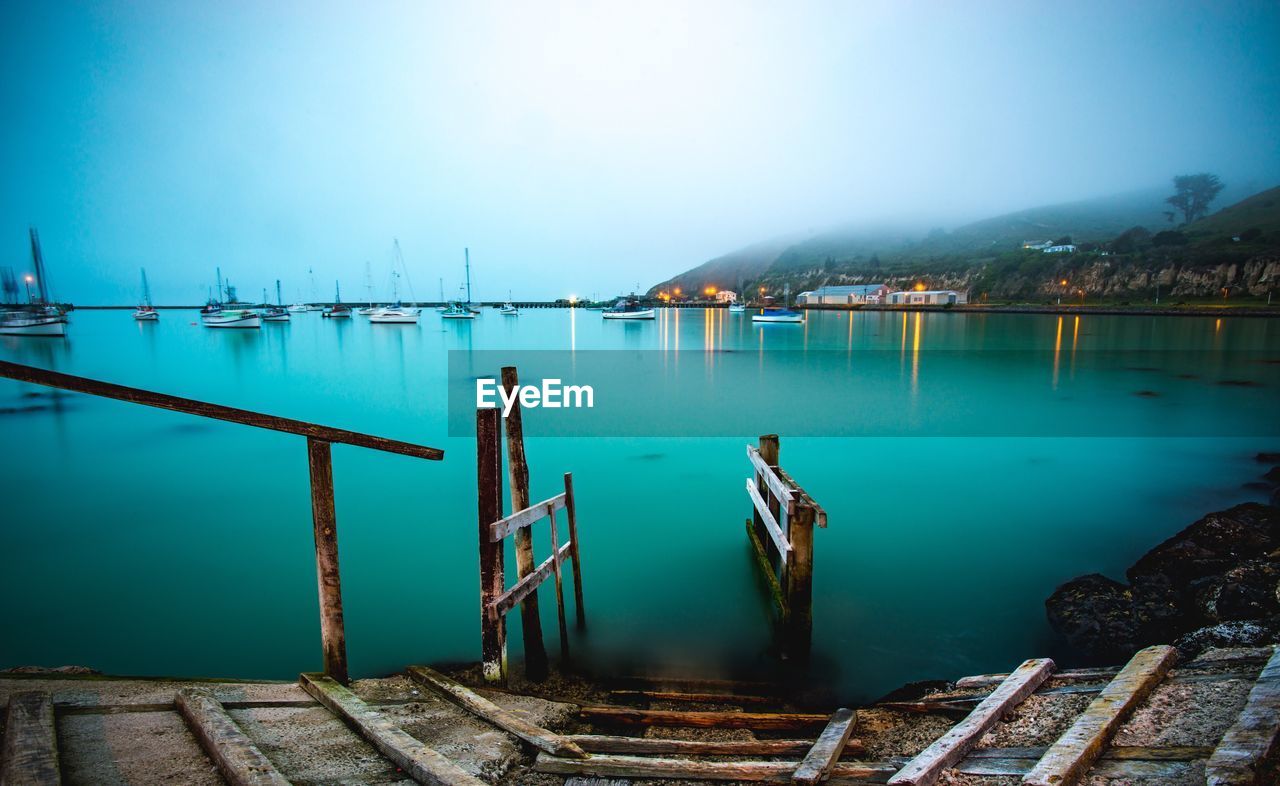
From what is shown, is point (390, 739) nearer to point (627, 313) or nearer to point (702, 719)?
point (702, 719)

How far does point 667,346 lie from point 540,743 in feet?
200

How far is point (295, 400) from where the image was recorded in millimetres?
31797

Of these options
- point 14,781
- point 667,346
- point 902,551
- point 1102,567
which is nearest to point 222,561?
point 14,781

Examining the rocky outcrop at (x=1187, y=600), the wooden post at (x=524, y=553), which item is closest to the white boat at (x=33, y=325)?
the wooden post at (x=524, y=553)

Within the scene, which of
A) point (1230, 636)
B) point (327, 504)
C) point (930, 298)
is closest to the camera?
point (327, 504)

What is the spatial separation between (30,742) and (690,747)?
403 centimetres

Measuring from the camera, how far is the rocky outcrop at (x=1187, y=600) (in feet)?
22.6

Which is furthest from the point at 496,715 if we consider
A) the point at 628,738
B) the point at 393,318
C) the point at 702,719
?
the point at 393,318

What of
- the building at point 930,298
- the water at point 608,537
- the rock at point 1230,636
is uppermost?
the building at point 930,298

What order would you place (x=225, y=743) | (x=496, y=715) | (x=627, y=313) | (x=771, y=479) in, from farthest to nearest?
(x=627, y=313) → (x=771, y=479) → (x=496, y=715) → (x=225, y=743)

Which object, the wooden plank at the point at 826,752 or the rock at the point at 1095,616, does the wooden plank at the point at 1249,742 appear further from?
the rock at the point at 1095,616

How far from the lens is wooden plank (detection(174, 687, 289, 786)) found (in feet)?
10.8

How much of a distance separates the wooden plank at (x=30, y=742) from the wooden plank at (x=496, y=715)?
2.65 m

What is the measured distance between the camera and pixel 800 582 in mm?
7797
